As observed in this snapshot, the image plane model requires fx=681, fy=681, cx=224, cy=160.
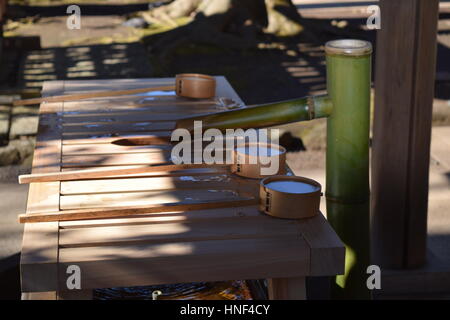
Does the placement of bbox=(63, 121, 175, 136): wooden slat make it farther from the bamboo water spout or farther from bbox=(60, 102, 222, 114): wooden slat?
the bamboo water spout

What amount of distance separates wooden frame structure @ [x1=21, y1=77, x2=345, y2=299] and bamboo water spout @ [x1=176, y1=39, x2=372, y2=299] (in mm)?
260

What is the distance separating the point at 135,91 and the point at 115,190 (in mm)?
1315

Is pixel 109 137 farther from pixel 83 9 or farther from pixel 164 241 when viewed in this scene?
pixel 83 9

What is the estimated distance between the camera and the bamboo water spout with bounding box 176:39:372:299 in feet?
7.65

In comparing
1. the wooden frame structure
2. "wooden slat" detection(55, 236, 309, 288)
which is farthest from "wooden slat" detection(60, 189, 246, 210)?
"wooden slat" detection(55, 236, 309, 288)

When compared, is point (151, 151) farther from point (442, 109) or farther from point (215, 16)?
point (215, 16)

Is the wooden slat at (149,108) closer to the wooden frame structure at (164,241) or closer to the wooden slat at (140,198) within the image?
the wooden frame structure at (164,241)

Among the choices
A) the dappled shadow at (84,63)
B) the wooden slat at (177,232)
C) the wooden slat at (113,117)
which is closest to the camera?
the wooden slat at (177,232)

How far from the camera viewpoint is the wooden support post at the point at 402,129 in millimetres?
3139

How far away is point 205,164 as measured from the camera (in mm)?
2383

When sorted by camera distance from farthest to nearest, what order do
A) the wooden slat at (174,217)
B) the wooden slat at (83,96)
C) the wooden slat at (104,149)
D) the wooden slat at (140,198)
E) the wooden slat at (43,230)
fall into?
the wooden slat at (83,96) → the wooden slat at (104,149) → the wooden slat at (140,198) → the wooden slat at (174,217) → the wooden slat at (43,230)

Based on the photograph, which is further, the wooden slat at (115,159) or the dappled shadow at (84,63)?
the dappled shadow at (84,63)

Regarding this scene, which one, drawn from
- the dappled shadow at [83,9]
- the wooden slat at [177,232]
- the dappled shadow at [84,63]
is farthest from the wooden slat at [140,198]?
the dappled shadow at [83,9]

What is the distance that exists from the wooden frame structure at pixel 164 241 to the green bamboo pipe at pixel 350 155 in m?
0.39
